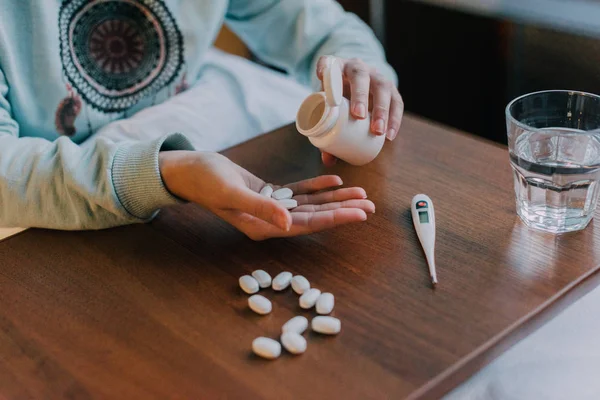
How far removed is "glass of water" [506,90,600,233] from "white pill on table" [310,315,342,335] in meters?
0.29

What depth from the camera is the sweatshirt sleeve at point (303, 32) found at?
120 centimetres

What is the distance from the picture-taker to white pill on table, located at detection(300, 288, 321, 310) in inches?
26.6

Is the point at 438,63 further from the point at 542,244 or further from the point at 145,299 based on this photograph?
the point at 145,299

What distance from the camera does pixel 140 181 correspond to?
32.4 inches

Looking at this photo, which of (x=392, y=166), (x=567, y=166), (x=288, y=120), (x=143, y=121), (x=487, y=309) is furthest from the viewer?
(x=288, y=120)

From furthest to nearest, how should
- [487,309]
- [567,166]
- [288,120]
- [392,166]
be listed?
[288,120]
[392,166]
[567,166]
[487,309]

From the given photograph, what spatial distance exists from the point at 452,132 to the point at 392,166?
0.45ft

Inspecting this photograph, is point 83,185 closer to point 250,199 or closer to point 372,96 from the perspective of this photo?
point 250,199

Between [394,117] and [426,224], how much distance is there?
23 cm

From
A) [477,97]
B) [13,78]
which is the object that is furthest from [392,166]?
[477,97]

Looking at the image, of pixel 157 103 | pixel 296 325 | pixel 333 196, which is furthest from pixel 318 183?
pixel 157 103

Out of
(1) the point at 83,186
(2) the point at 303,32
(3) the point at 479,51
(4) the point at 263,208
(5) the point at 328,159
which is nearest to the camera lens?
(4) the point at 263,208

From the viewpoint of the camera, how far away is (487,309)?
66 cm

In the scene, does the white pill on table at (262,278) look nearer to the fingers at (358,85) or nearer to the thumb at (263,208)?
the thumb at (263,208)
